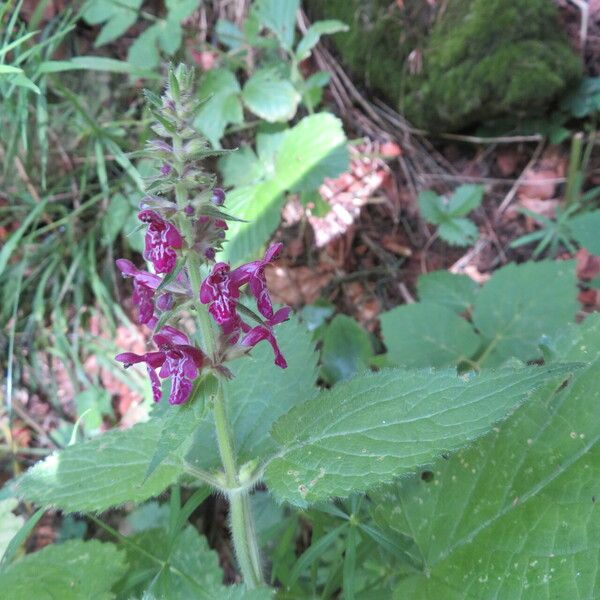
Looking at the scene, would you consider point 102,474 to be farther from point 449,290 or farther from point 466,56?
point 466,56

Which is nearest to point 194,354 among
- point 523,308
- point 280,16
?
point 523,308

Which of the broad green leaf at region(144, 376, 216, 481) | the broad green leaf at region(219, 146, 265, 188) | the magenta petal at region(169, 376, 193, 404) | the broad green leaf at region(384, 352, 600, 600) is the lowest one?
the broad green leaf at region(384, 352, 600, 600)

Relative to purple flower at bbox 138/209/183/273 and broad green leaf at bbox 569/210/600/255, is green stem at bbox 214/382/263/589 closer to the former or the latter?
purple flower at bbox 138/209/183/273

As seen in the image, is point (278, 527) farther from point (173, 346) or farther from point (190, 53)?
point (190, 53)

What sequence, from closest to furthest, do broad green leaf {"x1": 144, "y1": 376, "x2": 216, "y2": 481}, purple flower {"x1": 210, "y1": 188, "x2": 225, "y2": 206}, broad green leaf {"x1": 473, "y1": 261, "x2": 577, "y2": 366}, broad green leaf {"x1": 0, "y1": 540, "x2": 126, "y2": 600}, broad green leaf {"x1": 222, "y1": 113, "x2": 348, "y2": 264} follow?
broad green leaf {"x1": 144, "y1": 376, "x2": 216, "y2": 481}
purple flower {"x1": 210, "y1": 188, "x2": 225, "y2": 206}
broad green leaf {"x1": 0, "y1": 540, "x2": 126, "y2": 600}
broad green leaf {"x1": 473, "y1": 261, "x2": 577, "y2": 366}
broad green leaf {"x1": 222, "y1": 113, "x2": 348, "y2": 264}

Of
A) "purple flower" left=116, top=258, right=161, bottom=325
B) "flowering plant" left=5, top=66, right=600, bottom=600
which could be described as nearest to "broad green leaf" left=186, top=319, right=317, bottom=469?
"flowering plant" left=5, top=66, right=600, bottom=600

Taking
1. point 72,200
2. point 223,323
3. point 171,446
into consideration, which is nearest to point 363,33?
point 72,200
